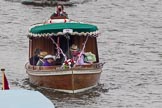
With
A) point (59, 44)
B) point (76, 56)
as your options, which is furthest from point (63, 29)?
point (59, 44)

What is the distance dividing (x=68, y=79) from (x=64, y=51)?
2.20 meters

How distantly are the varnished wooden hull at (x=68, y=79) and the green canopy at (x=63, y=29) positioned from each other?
1.34m

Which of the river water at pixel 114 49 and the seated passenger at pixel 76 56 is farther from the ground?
the seated passenger at pixel 76 56

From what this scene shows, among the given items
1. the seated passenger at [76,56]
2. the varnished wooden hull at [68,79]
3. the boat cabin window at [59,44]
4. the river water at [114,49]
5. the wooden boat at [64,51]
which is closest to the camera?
the varnished wooden hull at [68,79]

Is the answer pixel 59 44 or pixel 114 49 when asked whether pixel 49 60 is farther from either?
pixel 114 49

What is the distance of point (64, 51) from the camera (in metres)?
24.7

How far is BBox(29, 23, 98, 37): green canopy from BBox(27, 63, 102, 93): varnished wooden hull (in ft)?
4.38

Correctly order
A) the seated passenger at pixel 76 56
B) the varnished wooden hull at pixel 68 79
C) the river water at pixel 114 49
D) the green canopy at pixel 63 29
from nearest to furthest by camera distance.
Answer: the varnished wooden hull at pixel 68 79 → the river water at pixel 114 49 → the seated passenger at pixel 76 56 → the green canopy at pixel 63 29

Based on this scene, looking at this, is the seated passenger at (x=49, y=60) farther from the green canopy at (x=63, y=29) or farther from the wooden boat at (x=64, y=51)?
the green canopy at (x=63, y=29)

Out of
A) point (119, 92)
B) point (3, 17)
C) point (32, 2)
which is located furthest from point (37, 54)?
point (32, 2)

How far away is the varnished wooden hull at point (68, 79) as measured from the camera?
22547mm

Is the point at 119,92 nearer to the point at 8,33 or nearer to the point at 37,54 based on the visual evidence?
the point at 37,54

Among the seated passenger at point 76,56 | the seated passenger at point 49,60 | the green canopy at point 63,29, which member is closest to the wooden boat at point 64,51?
the green canopy at point 63,29

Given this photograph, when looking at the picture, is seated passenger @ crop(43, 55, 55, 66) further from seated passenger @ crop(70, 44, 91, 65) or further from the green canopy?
the green canopy
